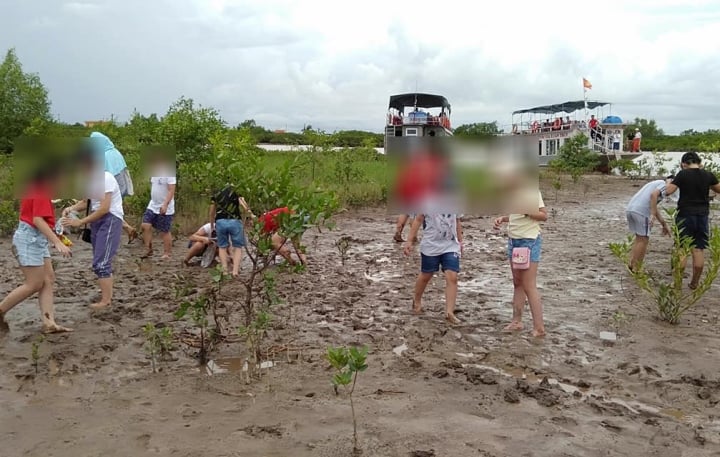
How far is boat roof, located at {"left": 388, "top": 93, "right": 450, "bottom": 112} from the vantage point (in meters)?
28.3

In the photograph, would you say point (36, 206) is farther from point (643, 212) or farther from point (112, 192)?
point (643, 212)

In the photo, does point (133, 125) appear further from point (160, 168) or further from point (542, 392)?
point (542, 392)

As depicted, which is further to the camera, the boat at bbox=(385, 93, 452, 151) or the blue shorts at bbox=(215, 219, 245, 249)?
the boat at bbox=(385, 93, 452, 151)

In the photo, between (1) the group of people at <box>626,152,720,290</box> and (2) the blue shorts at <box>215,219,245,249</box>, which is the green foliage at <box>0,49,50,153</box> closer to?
(2) the blue shorts at <box>215,219,245,249</box>

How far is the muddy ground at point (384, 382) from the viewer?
140 inches

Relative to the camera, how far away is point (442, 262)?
19.7 ft

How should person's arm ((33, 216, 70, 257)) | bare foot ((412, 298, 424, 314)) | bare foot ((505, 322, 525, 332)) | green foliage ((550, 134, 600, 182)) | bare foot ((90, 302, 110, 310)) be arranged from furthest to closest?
green foliage ((550, 134, 600, 182)), bare foot ((412, 298, 424, 314)), bare foot ((90, 302, 110, 310)), bare foot ((505, 322, 525, 332)), person's arm ((33, 216, 70, 257))

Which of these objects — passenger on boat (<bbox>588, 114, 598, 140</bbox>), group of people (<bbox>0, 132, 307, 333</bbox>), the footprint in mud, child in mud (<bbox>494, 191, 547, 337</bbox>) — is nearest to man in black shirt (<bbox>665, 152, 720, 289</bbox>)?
child in mud (<bbox>494, 191, 547, 337</bbox>)

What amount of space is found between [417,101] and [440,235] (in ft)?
77.5

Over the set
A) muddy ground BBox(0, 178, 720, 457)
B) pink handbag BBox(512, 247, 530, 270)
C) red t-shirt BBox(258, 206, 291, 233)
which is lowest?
muddy ground BBox(0, 178, 720, 457)

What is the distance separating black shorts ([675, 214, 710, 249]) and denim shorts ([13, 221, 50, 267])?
21.1 feet

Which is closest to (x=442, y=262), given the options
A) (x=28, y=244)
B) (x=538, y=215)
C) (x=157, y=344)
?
(x=538, y=215)

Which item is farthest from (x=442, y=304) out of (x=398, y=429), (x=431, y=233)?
(x=398, y=429)

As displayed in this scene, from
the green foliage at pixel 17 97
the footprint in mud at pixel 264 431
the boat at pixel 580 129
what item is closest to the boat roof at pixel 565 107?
the boat at pixel 580 129
